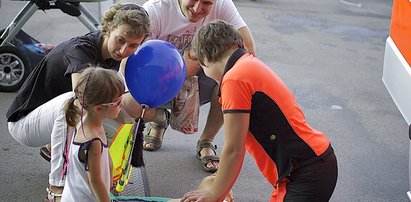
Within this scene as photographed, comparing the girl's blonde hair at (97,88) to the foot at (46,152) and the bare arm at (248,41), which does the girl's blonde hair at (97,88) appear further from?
the bare arm at (248,41)

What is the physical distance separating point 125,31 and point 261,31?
16.0ft

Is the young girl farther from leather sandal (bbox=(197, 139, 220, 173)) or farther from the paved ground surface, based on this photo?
leather sandal (bbox=(197, 139, 220, 173))

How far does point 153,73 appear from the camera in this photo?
11.2ft

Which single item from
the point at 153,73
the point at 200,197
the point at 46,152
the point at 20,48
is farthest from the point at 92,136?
the point at 20,48

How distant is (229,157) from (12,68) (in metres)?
2.93

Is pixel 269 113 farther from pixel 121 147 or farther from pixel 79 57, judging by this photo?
pixel 79 57

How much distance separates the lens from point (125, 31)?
341 centimetres

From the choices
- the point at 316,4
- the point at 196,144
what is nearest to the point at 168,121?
the point at 196,144

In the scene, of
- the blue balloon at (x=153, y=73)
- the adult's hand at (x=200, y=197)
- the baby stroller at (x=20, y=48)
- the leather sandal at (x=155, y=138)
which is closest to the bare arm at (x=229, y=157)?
the adult's hand at (x=200, y=197)

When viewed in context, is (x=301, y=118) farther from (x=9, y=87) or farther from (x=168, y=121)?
(x=9, y=87)

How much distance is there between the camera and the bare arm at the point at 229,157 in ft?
9.29

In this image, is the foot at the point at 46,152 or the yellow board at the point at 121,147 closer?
the yellow board at the point at 121,147

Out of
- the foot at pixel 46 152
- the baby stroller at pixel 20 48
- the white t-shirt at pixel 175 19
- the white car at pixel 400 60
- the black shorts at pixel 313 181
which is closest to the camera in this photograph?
the black shorts at pixel 313 181

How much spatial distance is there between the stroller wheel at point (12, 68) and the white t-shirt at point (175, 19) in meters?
1.54
